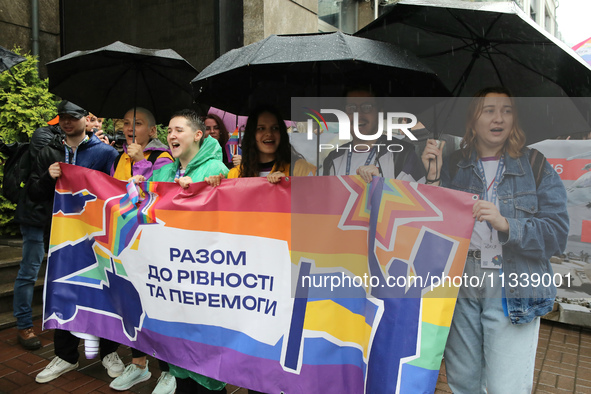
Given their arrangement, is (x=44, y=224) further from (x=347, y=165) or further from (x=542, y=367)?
(x=542, y=367)

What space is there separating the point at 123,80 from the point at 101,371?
251 centimetres

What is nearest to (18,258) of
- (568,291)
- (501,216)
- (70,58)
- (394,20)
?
(70,58)

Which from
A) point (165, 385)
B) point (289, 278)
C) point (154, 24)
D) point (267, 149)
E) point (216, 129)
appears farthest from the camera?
point (154, 24)

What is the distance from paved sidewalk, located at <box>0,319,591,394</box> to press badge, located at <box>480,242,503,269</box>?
6.14 feet

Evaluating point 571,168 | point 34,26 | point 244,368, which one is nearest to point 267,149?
point 244,368

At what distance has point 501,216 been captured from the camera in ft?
7.52

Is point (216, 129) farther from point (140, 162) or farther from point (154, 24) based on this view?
point (154, 24)

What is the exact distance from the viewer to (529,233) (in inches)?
89.2

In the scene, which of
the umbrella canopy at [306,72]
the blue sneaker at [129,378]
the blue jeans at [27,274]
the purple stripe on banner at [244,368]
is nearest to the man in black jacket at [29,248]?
the blue jeans at [27,274]

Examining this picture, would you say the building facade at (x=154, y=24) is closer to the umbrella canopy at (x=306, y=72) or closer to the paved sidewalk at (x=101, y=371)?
the umbrella canopy at (x=306, y=72)

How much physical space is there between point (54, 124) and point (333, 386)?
3.60m

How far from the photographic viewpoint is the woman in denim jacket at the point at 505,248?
230 centimetres

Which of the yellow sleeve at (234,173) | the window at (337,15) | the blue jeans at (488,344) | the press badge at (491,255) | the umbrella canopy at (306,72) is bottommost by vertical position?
the blue jeans at (488,344)

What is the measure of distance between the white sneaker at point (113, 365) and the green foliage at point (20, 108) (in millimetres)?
3065
